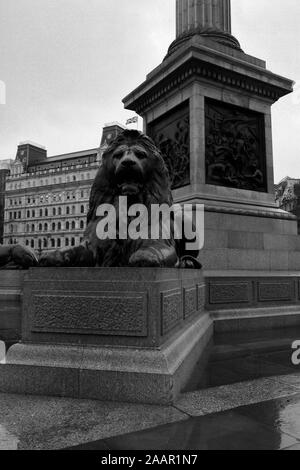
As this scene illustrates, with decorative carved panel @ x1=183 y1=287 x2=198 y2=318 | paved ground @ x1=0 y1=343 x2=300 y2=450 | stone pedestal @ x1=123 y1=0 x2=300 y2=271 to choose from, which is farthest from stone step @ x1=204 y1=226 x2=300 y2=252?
paved ground @ x1=0 y1=343 x2=300 y2=450

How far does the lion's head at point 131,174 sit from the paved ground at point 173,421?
2271mm

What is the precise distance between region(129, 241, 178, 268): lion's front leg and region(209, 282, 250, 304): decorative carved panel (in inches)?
131

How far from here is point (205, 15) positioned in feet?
39.3

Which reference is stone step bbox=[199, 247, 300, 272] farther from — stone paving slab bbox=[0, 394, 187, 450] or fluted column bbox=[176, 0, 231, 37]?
fluted column bbox=[176, 0, 231, 37]

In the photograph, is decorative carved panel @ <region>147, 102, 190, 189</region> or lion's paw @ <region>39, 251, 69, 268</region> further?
decorative carved panel @ <region>147, 102, 190, 189</region>

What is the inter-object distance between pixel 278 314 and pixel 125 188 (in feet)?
17.1

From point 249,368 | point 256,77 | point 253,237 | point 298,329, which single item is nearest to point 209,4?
point 256,77

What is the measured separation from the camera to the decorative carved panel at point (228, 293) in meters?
7.86

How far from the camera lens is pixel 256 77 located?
11094 mm

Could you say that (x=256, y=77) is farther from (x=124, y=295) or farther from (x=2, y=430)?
(x=2, y=430)

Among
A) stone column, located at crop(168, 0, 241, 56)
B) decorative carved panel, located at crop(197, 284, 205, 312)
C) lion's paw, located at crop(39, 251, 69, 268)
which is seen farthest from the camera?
stone column, located at crop(168, 0, 241, 56)

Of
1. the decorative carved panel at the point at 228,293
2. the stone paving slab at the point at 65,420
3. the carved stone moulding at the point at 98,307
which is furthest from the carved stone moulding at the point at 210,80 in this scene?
the stone paving slab at the point at 65,420

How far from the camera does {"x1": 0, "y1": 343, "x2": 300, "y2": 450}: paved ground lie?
258 centimetres

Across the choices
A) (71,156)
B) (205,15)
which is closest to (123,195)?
(205,15)
